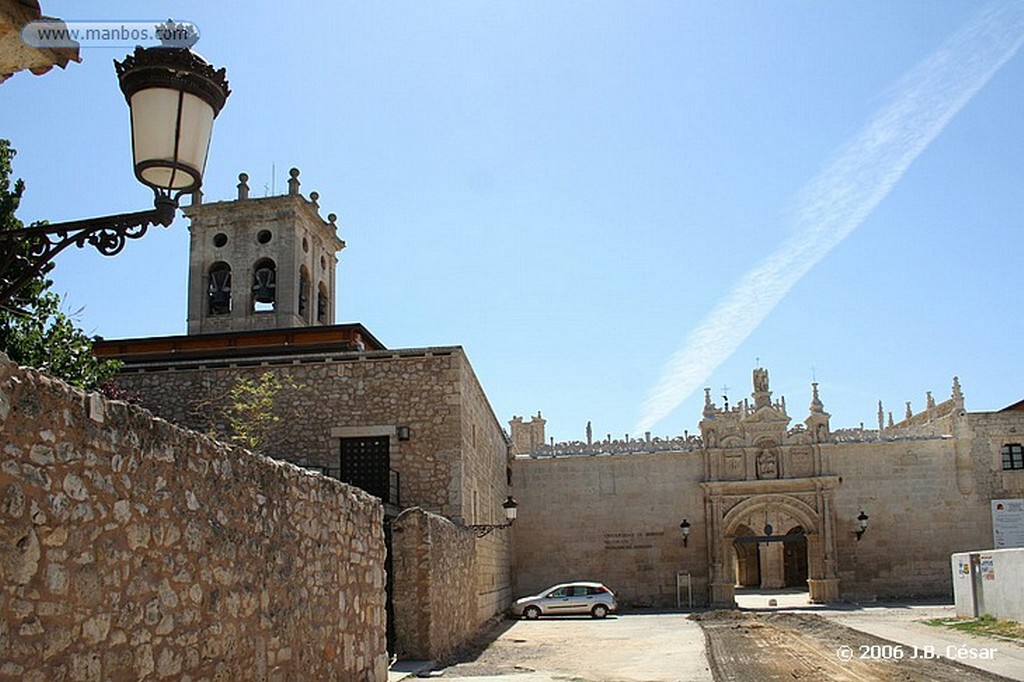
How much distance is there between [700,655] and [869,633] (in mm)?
4771

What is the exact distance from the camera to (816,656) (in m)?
14.6

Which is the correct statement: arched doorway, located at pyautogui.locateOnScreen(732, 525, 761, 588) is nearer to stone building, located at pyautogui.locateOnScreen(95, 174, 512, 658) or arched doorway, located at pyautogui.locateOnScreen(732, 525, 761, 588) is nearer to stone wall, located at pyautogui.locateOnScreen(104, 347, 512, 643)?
stone building, located at pyautogui.locateOnScreen(95, 174, 512, 658)

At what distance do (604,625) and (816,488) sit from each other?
401 inches

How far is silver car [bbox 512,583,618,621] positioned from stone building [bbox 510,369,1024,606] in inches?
161

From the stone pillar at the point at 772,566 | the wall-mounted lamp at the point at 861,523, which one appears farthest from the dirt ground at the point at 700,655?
the stone pillar at the point at 772,566

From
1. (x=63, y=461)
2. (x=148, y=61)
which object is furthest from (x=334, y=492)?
(x=148, y=61)

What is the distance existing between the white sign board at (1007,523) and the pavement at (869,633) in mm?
3242

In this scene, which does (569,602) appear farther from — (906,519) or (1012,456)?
(1012,456)

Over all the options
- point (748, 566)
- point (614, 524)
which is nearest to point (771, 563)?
point (748, 566)

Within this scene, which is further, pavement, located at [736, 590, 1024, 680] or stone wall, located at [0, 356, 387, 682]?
pavement, located at [736, 590, 1024, 680]

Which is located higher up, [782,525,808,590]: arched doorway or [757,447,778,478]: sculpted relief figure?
[757,447,778,478]: sculpted relief figure

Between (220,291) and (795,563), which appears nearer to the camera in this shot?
(220,291)

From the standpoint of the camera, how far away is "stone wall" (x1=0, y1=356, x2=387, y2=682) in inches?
141


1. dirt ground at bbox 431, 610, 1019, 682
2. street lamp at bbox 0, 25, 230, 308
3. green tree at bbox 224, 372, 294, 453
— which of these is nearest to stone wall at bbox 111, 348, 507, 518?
green tree at bbox 224, 372, 294, 453
